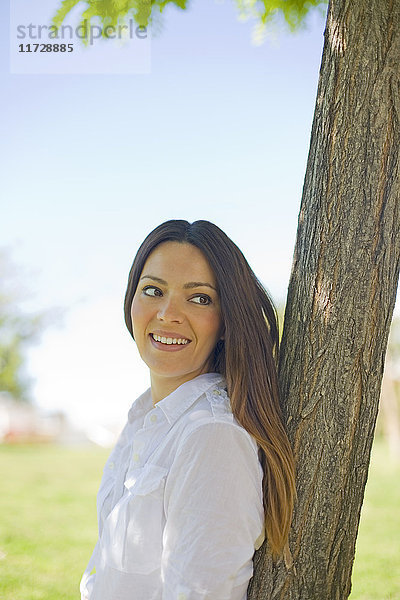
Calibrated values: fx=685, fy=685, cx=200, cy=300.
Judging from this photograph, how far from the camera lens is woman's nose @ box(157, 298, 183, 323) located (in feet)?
6.04

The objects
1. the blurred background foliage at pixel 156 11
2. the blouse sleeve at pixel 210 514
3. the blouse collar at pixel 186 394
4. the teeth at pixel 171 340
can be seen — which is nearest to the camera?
the blouse sleeve at pixel 210 514

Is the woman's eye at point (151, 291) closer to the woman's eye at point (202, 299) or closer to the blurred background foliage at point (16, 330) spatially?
the woman's eye at point (202, 299)

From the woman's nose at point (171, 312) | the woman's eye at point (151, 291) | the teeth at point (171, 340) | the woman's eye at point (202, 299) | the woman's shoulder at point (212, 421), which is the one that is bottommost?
the woman's shoulder at point (212, 421)

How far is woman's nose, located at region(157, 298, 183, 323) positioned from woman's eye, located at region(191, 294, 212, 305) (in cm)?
5

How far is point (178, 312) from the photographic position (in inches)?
72.6

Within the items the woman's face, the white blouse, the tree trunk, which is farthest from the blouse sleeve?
the woman's face

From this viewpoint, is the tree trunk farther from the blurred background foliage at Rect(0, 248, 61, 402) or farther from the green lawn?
the blurred background foliage at Rect(0, 248, 61, 402)

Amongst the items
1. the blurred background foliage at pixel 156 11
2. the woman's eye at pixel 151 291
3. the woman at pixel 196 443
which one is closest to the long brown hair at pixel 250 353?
the woman at pixel 196 443

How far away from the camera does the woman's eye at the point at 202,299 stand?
186 cm

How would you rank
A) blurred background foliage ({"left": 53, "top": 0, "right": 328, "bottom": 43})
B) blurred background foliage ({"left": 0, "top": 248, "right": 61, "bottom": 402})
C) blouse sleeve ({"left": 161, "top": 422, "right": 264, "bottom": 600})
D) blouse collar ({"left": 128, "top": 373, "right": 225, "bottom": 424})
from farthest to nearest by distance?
blurred background foliage ({"left": 0, "top": 248, "right": 61, "bottom": 402}) → blurred background foliage ({"left": 53, "top": 0, "right": 328, "bottom": 43}) → blouse collar ({"left": 128, "top": 373, "right": 225, "bottom": 424}) → blouse sleeve ({"left": 161, "top": 422, "right": 264, "bottom": 600})

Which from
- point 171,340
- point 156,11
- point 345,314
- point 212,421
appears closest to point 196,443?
point 212,421

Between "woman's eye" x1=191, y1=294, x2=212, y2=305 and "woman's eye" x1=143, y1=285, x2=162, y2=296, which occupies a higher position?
"woman's eye" x1=143, y1=285, x2=162, y2=296

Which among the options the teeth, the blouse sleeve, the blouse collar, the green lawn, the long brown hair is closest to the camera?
the blouse sleeve

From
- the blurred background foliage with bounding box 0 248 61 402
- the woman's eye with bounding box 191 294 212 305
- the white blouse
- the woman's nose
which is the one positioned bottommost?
the blurred background foliage with bounding box 0 248 61 402
